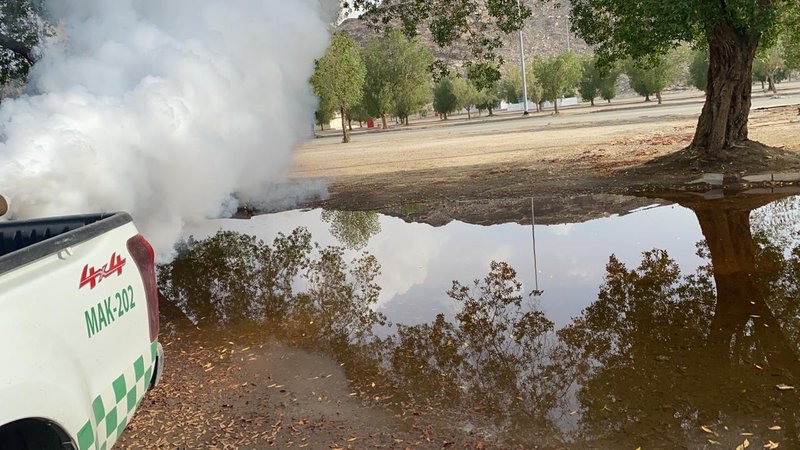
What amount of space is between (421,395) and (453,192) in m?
11.0

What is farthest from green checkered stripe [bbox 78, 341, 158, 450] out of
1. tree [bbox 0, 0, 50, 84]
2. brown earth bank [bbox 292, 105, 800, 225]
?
tree [bbox 0, 0, 50, 84]

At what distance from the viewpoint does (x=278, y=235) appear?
12125 mm

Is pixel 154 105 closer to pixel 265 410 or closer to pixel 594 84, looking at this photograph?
pixel 265 410

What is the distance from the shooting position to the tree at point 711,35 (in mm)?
12266

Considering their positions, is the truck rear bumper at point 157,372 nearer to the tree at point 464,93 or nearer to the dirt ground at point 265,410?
the dirt ground at point 265,410

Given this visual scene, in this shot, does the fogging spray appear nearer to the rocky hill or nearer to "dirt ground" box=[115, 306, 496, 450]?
"dirt ground" box=[115, 306, 496, 450]

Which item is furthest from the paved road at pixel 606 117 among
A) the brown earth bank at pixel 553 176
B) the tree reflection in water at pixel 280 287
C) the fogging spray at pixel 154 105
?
the tree reflection in water at pixel 280 287

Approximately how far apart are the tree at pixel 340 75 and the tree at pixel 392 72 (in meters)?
17.6

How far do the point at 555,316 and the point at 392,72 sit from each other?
191 ft

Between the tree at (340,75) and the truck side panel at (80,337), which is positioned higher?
the tree at (340,75)

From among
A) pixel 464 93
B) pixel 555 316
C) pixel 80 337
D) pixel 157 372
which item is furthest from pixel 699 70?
pixel 80 337

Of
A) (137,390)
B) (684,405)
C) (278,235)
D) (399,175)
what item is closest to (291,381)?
(137,390)

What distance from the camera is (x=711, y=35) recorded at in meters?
14.3

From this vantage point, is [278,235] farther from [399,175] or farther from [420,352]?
[399,175]
